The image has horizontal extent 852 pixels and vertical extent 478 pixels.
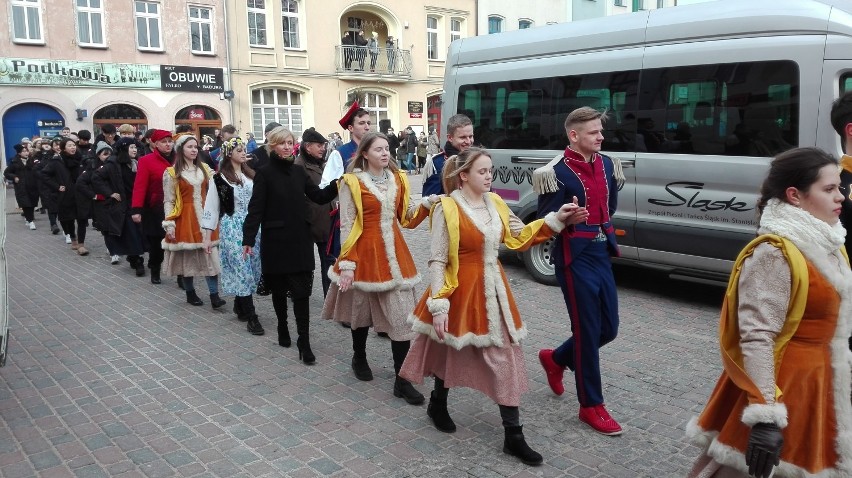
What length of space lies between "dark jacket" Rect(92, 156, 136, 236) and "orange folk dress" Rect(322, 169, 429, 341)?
6.15 meters

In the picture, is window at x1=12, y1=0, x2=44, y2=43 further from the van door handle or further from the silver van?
the van door handle

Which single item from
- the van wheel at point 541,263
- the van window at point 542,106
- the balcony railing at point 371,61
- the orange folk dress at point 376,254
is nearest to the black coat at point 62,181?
the van window at point 542,106

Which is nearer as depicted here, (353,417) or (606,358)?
(353,417)

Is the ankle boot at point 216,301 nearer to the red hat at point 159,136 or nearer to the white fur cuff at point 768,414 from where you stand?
the red hat at point 159,136

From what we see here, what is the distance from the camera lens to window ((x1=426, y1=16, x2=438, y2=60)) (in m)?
31.8

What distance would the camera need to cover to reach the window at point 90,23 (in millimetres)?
23016

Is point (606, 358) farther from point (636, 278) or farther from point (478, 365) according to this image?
point (636, 278)

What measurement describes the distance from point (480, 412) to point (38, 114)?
23.1 meters

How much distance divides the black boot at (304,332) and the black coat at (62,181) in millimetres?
7672

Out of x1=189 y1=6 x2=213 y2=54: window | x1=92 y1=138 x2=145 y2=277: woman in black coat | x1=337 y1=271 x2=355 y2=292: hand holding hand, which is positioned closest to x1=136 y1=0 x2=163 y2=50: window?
x1=189 y1=6 x2=213 y2=54: window

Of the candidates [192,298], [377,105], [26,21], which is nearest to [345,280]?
[192,298]

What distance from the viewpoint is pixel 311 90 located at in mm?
28625

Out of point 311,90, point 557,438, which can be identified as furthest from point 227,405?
point 311,90

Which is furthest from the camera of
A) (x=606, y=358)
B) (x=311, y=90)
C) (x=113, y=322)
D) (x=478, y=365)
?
(x=311, y=90)
